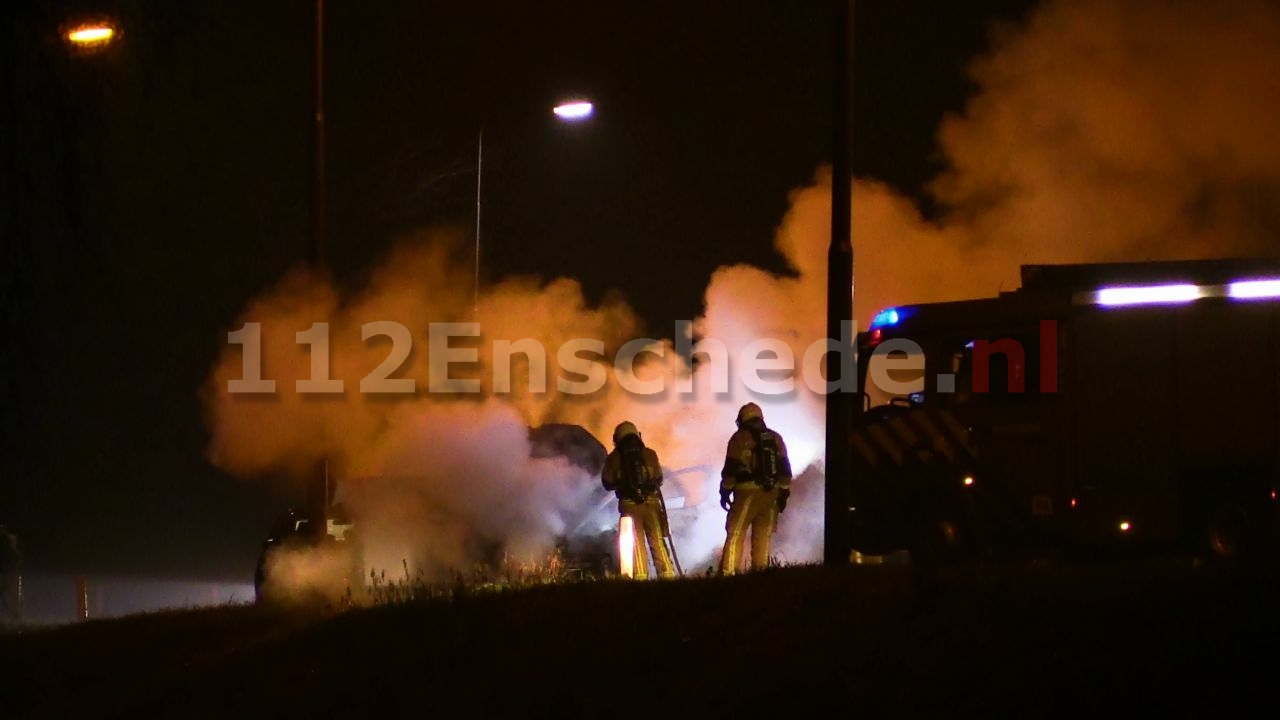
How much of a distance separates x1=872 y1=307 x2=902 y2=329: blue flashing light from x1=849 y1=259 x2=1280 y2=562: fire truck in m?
0.81

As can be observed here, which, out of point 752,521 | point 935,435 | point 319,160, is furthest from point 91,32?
point 935,435

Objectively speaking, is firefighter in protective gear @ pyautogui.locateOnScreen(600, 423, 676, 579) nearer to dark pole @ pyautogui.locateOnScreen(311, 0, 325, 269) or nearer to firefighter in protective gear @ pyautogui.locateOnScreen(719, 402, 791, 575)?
firefighter in protective gear @ pyautogui.locateOnScreen(719, 402, 791, 575)

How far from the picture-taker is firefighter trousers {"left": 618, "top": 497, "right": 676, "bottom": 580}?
1548 cm

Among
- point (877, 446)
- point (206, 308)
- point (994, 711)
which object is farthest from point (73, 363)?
point (994, 711)

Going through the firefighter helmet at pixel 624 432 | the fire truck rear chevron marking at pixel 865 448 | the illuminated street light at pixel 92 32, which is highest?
the illuminated street light at pixel 92 32

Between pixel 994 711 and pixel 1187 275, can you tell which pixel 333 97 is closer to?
pixel 1187 275

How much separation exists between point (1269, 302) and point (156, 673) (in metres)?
9.68

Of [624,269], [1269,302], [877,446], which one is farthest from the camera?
[624,269]

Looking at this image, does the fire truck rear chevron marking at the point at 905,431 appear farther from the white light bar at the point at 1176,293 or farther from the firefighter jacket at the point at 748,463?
the white light bar at the point at 1176,293

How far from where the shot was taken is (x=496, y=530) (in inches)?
692

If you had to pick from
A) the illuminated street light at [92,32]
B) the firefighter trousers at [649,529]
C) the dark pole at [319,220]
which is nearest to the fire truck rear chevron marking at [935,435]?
the firefighter trousers at [649,529]

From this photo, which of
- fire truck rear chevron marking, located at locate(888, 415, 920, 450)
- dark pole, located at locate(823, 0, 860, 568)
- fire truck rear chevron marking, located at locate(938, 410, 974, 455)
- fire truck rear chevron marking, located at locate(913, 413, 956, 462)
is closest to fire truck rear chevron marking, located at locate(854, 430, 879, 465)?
fire truck rear chevron marking, located at locate(888, 415, 920, 450)

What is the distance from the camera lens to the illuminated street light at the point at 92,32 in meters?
14.2

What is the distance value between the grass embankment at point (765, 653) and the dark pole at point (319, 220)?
3.14 m
